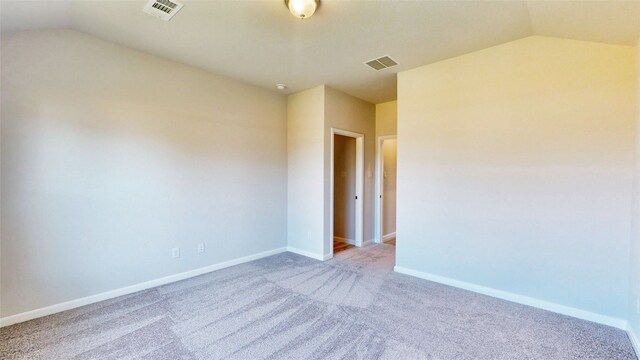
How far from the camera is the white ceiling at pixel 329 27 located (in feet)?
7.18

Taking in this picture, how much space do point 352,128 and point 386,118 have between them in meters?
0.85

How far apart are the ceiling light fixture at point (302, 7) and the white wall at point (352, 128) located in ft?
6.80

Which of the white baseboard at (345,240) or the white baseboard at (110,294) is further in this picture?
the white baseboard at (345,240)

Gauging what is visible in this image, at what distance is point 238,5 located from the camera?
2.24 metres

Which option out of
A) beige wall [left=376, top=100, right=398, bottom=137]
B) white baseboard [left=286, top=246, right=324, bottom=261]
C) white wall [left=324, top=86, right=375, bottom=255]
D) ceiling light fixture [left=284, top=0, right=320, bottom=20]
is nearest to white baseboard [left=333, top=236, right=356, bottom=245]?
white wall [left=324, top=86, right=375, bottom=255]

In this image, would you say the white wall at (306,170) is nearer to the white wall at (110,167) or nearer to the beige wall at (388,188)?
the white wall at (110,167)

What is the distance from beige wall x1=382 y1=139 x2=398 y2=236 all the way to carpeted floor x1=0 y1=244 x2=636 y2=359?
7.90ft

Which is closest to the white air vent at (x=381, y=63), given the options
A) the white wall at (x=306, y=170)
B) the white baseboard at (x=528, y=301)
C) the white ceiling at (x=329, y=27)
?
the white ceiling at (x=329, y=27)

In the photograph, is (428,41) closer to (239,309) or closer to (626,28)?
(626,28)

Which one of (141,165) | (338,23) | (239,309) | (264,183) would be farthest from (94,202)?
(338,23)

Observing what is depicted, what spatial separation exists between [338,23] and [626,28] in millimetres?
2247

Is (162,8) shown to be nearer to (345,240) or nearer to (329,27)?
(329,27)

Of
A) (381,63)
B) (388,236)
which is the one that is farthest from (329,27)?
(388,236)

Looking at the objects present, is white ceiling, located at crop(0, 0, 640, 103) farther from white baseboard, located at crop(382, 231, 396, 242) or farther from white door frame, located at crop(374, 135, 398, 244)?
white baseboard, located at crop(382, 231, 396, 242)
